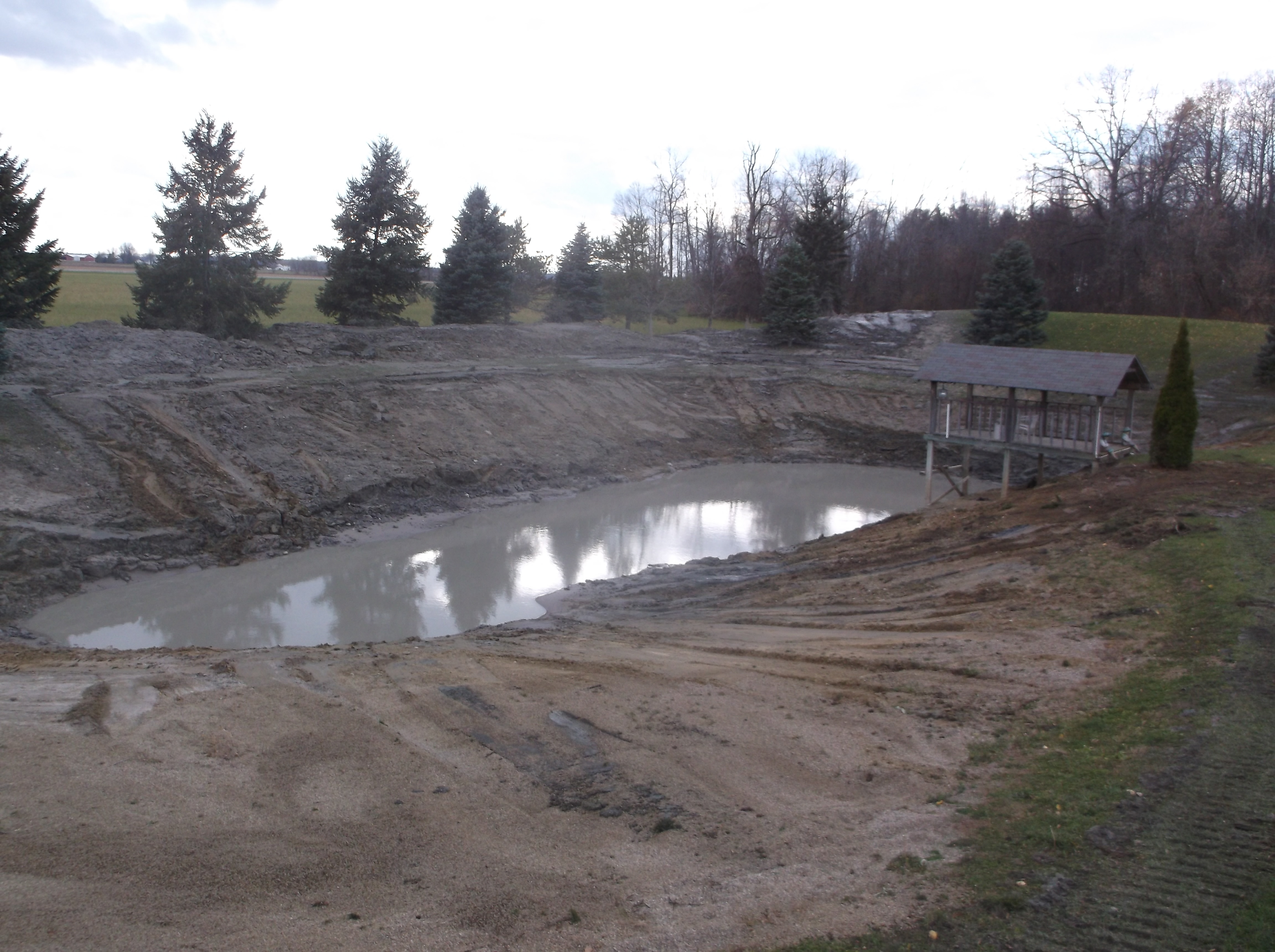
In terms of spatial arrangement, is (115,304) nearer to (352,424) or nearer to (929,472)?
(352,424)

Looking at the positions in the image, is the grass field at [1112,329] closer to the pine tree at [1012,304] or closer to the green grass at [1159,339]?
the green grass at [1159,339]

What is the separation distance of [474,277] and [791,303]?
1428cm

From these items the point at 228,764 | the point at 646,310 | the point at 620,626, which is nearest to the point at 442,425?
the point at 620,626

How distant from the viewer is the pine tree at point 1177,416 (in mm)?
17047

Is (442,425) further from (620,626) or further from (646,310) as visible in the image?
(646,310)

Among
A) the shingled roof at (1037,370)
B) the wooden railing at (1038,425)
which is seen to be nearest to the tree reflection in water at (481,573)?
the shingled roof at (1037,370)

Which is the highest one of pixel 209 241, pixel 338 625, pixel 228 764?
pixel 209 241

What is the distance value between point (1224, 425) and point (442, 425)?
23.7 metres

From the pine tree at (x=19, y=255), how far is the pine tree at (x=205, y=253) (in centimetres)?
446

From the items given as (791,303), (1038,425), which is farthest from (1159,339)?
(1038,425)

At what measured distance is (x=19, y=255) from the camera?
2575 centimetres

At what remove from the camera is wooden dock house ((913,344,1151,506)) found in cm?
2016

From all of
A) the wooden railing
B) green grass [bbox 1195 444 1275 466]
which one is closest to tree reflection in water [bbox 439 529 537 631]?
the wooden railing

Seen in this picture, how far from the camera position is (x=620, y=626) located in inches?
532
